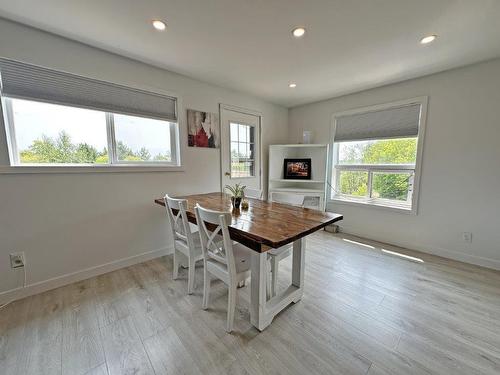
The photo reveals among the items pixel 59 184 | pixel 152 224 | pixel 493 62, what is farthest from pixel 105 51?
pixel 493 62

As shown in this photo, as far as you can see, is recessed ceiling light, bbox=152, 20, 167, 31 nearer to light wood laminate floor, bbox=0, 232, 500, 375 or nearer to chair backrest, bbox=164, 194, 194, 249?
chair backrest, bbox=164, 194, 194, 249

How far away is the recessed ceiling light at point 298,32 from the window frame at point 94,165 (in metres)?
1.62

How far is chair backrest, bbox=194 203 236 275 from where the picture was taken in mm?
1288

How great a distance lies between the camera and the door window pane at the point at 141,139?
2275 millimetres

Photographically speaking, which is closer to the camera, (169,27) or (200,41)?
(169,27)

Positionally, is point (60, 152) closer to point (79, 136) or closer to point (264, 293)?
point (79, 136)

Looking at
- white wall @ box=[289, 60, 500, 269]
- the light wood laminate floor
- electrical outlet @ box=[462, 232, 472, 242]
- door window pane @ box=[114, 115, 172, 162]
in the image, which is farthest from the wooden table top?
electrical outlet @ box=[462, 232, 472, 242]

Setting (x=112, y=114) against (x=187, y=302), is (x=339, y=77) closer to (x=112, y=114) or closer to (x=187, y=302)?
(x=112, y=114)

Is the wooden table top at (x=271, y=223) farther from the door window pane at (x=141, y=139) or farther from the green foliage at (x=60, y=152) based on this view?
the green foliage at (x=60, y=152)

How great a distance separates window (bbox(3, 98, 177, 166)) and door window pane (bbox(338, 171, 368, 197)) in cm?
289

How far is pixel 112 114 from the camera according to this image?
219 cm

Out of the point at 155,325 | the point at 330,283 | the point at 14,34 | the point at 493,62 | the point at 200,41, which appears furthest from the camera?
the point at 493,62

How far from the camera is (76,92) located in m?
1.93

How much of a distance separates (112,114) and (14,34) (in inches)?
32.8
